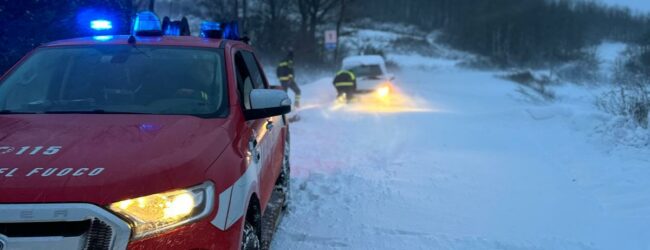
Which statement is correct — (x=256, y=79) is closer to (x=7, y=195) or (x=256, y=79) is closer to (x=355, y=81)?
(x=7, y=195)

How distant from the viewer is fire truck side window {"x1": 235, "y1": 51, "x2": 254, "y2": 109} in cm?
390

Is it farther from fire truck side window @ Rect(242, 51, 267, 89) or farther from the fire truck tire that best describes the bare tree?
the fire truck tire

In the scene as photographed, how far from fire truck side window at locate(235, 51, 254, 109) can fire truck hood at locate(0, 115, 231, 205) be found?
0.68m

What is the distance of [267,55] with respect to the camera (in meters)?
41.4

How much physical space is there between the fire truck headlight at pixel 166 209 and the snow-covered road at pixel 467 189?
80.9 inches

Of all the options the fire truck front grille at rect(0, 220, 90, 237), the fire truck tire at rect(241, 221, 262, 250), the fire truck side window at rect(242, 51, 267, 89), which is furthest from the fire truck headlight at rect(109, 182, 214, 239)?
the fire truck side window at rect(242, 51, 267, 89)

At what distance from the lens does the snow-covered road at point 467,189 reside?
4848 millimetres

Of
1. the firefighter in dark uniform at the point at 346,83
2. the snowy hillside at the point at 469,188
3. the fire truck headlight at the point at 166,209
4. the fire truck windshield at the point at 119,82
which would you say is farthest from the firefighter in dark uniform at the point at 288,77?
the fire truck headlight at the point at 166,209

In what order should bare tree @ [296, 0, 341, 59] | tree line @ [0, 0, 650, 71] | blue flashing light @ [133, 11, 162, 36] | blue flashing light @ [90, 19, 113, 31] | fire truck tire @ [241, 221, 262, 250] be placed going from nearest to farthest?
Answer: fire truck tire @ [241, 221, 262, 250], blue flashing light @ [133, 11, 162, 36], blue flashing light @ [90, 19, 113, 31], tree line @ [0, 0, 650, 71], bare tree @ [296, 0, 341, 59]

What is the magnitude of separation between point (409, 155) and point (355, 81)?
8899 mm

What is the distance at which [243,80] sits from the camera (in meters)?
4.20

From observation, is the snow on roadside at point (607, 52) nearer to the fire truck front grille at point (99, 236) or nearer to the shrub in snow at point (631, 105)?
the shrub in snow at point (631, 105)

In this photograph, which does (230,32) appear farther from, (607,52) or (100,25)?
(607,52)

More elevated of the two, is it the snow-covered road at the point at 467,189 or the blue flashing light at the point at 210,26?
the blue flashing light at the point at 210,26
